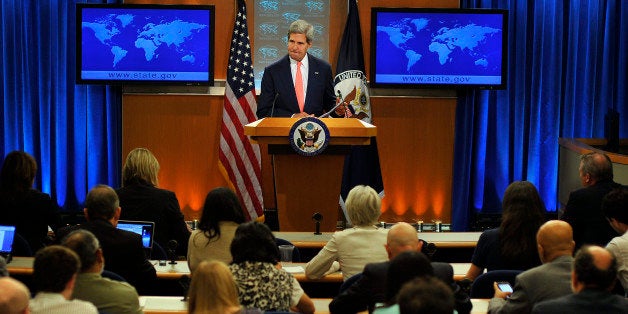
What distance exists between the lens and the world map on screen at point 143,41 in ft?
32.5

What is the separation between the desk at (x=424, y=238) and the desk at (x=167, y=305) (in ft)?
6.21

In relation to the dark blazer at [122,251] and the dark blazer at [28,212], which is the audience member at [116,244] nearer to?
the dark blazer at [122,251]

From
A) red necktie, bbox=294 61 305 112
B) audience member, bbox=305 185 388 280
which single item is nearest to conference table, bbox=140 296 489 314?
audience member, bbox=305 185 388 280

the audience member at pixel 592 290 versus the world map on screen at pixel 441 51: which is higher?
the world map on screen at pixel 441 51

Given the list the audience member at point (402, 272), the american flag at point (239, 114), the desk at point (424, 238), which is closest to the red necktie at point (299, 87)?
the american flag at point (239, 114)

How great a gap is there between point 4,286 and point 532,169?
819 centimetres

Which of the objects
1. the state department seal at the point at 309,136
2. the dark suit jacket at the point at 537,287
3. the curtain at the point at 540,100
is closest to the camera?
the dark suit jacket at the point at 537,287

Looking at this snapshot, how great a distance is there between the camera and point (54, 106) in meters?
10.6

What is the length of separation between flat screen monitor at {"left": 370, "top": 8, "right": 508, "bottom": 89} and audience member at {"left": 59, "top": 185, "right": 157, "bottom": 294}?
5024mm

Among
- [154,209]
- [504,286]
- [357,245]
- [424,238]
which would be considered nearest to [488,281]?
[504,286]

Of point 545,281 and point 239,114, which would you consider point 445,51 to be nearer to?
point 239,114

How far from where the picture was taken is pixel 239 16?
10.1 meters

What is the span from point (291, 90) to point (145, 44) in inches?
74.4

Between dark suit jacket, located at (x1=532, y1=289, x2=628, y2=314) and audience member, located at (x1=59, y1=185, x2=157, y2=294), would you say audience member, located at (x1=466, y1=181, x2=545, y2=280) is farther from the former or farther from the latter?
audience member, located at (x1=59, y1=185, x2=157, y2=294)
